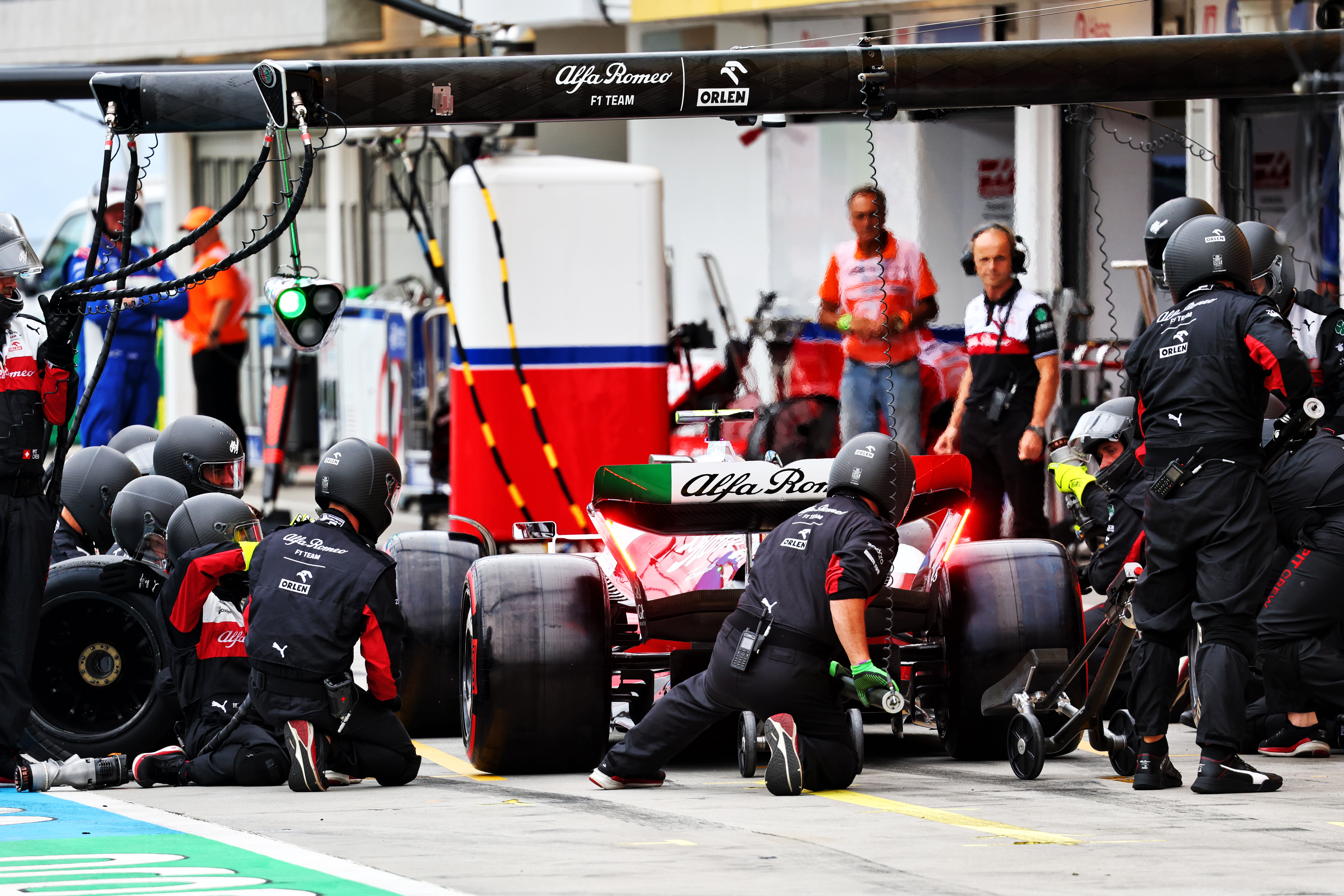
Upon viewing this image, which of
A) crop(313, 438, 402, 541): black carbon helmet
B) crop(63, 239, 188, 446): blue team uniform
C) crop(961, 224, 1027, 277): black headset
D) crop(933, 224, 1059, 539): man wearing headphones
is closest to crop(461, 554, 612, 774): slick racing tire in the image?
crop(313, 438, 402, 541): black carbon helmet

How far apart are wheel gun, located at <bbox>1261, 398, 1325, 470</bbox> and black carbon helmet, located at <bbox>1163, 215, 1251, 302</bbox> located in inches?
19.1

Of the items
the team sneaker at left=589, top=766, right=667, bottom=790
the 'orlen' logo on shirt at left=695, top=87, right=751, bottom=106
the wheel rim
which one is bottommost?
the team sneaker at left=589, top=766, right=667, bottom=790

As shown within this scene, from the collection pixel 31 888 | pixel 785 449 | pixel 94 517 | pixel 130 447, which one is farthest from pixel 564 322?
pixel 31 888

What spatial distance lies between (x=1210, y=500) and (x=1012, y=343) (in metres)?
4.16

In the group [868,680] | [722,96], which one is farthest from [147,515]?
[868,680]

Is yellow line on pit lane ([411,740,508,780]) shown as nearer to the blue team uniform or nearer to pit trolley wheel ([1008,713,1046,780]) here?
pit trolley wheel ([1008,713,1046,780])

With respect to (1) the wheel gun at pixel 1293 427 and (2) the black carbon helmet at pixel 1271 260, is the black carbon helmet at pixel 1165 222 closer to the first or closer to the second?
(2) the black carbon helmet at pixel 1271 260

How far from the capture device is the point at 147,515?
9.24m

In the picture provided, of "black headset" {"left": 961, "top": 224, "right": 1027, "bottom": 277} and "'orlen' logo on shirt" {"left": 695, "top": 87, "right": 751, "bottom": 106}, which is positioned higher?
"'orlen' logo on shirt" {"left": 695, "top": 87, "right": 751, "bottom": 106}

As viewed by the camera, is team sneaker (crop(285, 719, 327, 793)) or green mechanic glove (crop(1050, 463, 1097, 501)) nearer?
team sneaker (crop(285, 719, 327, 793))

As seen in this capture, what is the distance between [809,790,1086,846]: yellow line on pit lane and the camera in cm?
662

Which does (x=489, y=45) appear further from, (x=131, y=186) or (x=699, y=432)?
(x=131, y=186)

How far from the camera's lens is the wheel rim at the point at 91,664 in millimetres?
8977

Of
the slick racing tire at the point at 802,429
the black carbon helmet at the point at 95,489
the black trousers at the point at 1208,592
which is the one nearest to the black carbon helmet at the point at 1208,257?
the black trousers at the point at 1208,592
